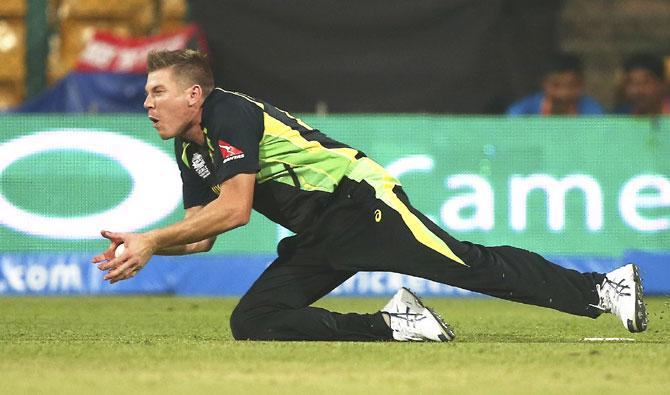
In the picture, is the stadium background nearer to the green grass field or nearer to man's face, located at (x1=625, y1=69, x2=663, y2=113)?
man's face, located at (x1=625, y1=69, x2=663, y2=113)

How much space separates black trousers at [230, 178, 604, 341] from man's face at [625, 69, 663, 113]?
19.3 feet

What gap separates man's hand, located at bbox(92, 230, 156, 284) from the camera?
644 cm

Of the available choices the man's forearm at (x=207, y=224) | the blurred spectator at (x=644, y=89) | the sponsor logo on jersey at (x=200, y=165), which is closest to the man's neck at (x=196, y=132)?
the sponsor logo on jersey at (x=200, y=165)

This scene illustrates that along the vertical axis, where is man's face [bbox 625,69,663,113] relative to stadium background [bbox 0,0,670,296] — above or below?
above

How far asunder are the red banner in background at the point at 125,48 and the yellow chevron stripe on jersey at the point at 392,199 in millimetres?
7030

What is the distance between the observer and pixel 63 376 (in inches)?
225

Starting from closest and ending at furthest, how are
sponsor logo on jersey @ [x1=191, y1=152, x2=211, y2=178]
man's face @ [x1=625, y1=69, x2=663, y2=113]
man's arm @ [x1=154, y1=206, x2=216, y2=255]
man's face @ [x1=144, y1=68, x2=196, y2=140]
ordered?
1. man's face @ [x1=144, y1=68, x2=196, y2=140]
2. sponsor logo on jersey @ [x1=191, y1=152, x2=211, y2=178]
3. man's arm @ [x1=154, y1=206, x2=216, y2=255]
4. man's face @ [x1=625, y1=69, x2=663, y2=113]

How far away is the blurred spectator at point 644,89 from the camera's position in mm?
12820

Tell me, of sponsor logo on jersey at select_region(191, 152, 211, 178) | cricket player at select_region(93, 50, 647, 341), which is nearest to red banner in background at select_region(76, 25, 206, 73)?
sponsor logo on jersey at select_region(191, 152, 211, 178)

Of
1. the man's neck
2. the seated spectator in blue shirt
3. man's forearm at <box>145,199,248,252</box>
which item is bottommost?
man's forearm at <box>145,199,248,252</box>

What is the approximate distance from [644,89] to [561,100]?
719 millimetres

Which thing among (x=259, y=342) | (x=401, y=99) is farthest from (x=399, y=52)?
(x=259, y=342)

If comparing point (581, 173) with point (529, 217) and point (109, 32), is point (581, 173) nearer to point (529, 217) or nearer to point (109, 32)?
point (529, 217)

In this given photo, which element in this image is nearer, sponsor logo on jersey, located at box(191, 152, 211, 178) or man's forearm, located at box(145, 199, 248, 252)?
man's forearm, located at box(145, 199, 248, 252)
